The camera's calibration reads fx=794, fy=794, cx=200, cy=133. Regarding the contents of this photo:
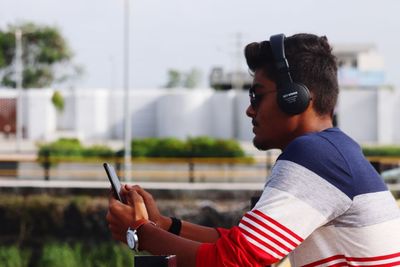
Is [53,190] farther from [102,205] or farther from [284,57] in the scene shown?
[284,57]

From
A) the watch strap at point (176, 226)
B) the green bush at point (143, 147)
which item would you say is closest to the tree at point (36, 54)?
the green bush at point (143, 147)

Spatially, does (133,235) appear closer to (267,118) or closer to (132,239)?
(132,239)

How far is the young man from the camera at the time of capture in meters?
1.78

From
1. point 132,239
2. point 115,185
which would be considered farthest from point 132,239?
point 115,185

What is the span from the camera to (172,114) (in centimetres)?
4397

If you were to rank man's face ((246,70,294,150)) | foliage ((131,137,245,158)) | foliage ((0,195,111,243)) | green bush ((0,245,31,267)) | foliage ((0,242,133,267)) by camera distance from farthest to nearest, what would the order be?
foliage ((131,137,245,158))
foliage ((0,195,111,243))
green bush ((0,245,31,267))
foliage ((0,242,133,267))
man's face ((246,70,294,150))

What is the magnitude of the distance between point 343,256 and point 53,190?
1669 cm

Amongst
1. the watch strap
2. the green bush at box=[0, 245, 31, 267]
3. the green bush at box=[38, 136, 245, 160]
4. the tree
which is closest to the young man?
the watch strap

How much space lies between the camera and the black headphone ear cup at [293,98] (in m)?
1.94

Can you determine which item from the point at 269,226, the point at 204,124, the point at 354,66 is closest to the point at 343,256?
the point at 269,226

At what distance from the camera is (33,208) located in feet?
55.7

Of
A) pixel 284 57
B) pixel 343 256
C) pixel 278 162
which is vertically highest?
pixel 284 57

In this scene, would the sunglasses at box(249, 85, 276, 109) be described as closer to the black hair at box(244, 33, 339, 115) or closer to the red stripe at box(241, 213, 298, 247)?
the black hair at box(244, 33, 339, 115)

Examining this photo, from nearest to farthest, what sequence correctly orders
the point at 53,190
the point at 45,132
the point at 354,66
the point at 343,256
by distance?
the point at 343,256, the point at 53,190, the point at 45,132, the point at 354,66
